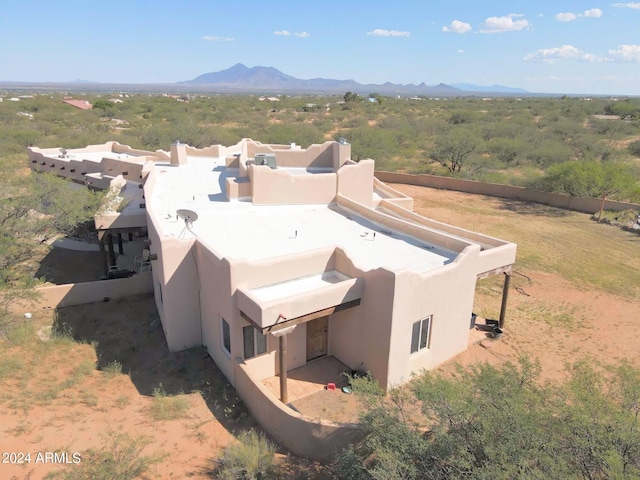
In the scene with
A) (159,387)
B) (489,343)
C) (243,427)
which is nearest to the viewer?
(243,427)

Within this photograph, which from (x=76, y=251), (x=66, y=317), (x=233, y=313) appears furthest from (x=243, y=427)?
(x=76, y=251)

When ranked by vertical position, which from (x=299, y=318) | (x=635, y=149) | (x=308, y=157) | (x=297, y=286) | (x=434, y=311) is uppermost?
(x=308, y=157)

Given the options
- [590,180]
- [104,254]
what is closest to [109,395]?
[104,254]

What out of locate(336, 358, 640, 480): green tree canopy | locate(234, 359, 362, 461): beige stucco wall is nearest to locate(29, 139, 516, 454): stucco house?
locate(234, 359, 362, 461): beige stucco wall

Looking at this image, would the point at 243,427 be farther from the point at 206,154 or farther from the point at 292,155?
the point at 206,154

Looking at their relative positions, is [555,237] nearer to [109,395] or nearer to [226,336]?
[226,336]

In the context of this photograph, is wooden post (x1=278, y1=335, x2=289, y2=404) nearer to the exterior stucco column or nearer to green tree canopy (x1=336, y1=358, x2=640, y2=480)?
the exterior stucco column

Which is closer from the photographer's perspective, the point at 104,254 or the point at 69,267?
the point at 104,254
